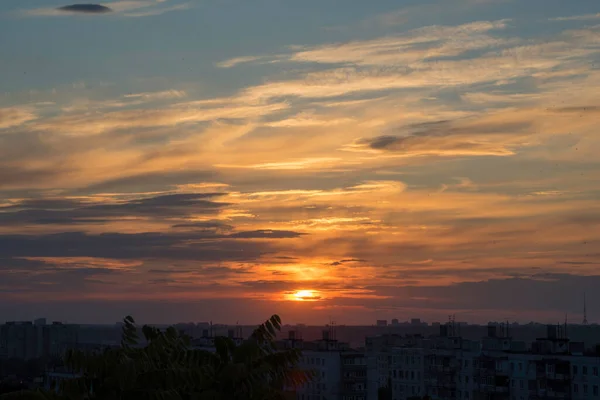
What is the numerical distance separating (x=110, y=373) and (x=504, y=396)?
9520 cm

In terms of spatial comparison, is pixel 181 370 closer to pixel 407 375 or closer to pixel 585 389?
pixel 585 389

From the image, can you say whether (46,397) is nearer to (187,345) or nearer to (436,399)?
(187,345)

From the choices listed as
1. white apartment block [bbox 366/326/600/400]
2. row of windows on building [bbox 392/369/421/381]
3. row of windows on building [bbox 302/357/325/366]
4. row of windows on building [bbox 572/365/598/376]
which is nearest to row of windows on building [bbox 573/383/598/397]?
white apartment block [bbox 366/326/600/400]

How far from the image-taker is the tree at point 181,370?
21.0m

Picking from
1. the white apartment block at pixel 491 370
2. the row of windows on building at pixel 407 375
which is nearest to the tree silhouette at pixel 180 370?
the white apartment block at pixel 491 370

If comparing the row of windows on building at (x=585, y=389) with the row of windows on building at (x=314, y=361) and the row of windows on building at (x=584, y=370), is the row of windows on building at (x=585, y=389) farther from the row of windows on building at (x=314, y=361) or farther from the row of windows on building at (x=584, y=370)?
the row of windows on building at (x=314, y=361)

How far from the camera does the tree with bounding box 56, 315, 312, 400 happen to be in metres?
21.0

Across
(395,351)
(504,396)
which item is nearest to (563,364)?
(504,396)

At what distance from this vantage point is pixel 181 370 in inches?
832

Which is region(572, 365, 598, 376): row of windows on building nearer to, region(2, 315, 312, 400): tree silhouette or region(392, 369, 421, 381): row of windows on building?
region(392, 369, 421, 381): row of windows on building

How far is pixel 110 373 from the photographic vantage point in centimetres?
2109

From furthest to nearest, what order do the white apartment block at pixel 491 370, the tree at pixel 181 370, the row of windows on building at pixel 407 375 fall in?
the row of windows on building at pixel 407 375 < the white apartment block at pixel 491 370 < the tree at pixel 181 370

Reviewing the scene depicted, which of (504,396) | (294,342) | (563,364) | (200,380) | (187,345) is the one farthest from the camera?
(294,342)

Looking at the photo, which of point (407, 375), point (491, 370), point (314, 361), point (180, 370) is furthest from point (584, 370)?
point (180, 370)
